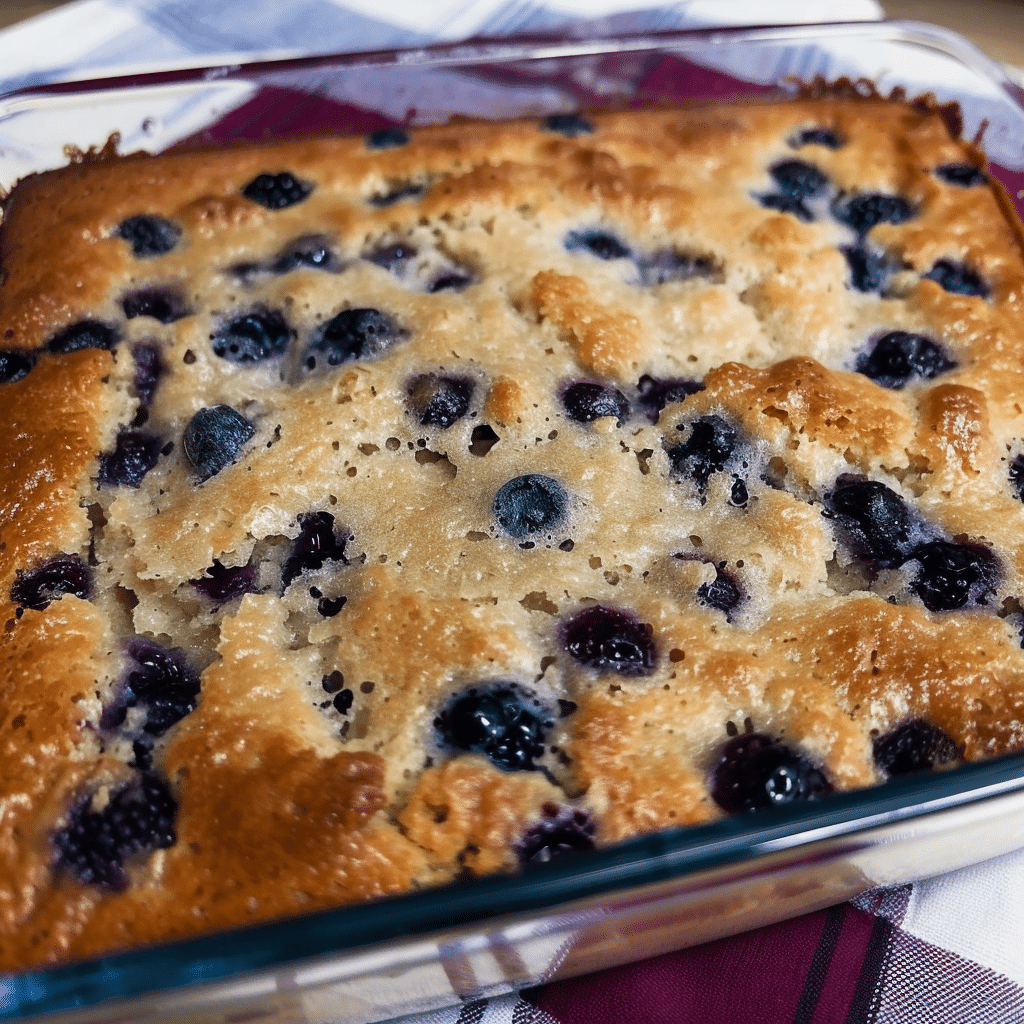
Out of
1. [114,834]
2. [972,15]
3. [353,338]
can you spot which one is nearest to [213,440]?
[353,338]

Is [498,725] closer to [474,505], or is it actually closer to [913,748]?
[474,505]

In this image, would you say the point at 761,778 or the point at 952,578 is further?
the point at 952,578

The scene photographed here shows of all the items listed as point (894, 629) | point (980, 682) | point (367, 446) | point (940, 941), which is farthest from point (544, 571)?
point (940, 941)

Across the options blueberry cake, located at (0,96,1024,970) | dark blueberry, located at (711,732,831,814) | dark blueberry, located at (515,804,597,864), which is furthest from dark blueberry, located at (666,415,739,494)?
dark blueberry, located at (515,804,597,864)

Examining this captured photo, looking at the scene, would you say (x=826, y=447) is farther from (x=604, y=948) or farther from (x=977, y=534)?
(x=604, y=948)

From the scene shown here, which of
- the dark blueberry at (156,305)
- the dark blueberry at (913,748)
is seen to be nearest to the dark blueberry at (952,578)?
the dark blueberry at (913,748)

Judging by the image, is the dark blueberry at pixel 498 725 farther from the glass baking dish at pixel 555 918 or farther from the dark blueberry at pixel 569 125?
the dark blueberry at pixel 569 125
